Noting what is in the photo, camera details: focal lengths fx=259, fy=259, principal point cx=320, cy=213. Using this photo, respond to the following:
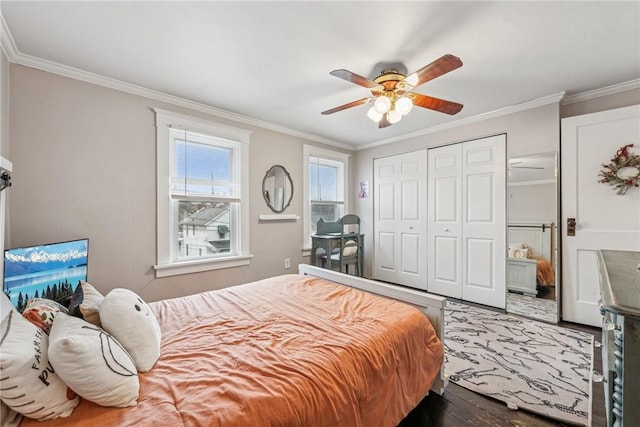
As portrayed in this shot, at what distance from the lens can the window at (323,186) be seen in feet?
13.0

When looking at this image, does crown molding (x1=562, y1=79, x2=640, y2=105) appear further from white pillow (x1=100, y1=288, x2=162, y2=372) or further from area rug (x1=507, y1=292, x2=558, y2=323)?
white pillow (x1=100, y1=288, x2=162, y2=372)

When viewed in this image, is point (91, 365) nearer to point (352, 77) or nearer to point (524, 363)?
point (352, 77)

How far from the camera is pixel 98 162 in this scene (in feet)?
7.61

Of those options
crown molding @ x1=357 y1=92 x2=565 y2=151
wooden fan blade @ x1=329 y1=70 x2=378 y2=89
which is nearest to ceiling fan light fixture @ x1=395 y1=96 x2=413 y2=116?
wooden fan blade @ x1=329 y1=70 x2=378 y2=89

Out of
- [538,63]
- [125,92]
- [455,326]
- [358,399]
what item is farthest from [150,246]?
[538,63]

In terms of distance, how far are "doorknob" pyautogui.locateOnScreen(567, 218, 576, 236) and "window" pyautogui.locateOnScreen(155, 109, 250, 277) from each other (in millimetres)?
3565

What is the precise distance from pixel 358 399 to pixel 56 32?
2876mm

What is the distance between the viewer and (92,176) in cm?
229

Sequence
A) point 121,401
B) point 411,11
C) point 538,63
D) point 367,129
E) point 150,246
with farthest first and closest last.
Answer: point 367,129 → point 150,246 → point 538,63 → point 411,11 → point 121,401

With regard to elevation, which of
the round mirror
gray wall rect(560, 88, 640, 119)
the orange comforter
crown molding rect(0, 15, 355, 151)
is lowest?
the orange comforter

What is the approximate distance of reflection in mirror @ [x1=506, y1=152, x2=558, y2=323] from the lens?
2.81 meters

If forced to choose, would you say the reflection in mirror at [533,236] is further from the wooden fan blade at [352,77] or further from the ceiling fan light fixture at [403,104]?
the wooden fan blade at [352,77]

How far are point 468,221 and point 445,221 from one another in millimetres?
295

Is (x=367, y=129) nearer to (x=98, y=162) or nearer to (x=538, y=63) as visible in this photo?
(x=538, y=63)
